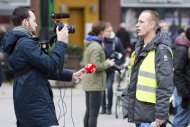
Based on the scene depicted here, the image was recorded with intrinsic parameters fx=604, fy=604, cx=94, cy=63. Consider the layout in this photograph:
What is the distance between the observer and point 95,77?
9.47 meters

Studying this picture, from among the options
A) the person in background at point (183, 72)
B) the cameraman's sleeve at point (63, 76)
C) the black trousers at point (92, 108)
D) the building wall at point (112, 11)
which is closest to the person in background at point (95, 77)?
the black trousers at point (92, 108)

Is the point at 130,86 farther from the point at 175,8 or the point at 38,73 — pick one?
the point at 175,8

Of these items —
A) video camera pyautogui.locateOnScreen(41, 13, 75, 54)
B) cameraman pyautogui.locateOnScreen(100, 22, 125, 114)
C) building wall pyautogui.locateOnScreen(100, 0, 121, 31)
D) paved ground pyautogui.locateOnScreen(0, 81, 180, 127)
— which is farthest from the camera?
building wall pyautogui.locateOnScreen(100, 0, 121, 31)

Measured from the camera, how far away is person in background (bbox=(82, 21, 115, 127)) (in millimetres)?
8922

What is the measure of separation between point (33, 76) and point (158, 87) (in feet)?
4.12

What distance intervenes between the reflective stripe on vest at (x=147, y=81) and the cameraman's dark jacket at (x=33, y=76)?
0.89 metres

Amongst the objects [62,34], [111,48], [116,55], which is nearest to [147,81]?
[62,34]

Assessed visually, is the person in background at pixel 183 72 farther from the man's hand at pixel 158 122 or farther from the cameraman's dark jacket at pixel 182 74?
the man's hand at pixel 158 122

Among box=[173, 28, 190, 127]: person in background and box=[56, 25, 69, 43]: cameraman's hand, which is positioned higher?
box=[56, 25, 69, 43]: cameraman's hand

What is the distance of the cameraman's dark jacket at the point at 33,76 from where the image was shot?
18.5 feet

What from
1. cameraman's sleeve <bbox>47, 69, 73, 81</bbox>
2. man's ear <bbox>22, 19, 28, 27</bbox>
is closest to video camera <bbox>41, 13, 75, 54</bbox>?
man's ear <bbox>22, 19, 28, 27</bbox>

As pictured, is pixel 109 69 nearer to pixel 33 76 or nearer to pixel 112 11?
pixel 33 76

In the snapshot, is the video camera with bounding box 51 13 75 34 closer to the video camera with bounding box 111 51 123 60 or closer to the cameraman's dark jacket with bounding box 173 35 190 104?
the cameraman's dark jacket with bounding box 173 35 190 104

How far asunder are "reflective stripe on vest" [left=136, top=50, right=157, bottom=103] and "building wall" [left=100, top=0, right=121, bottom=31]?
17552mm
